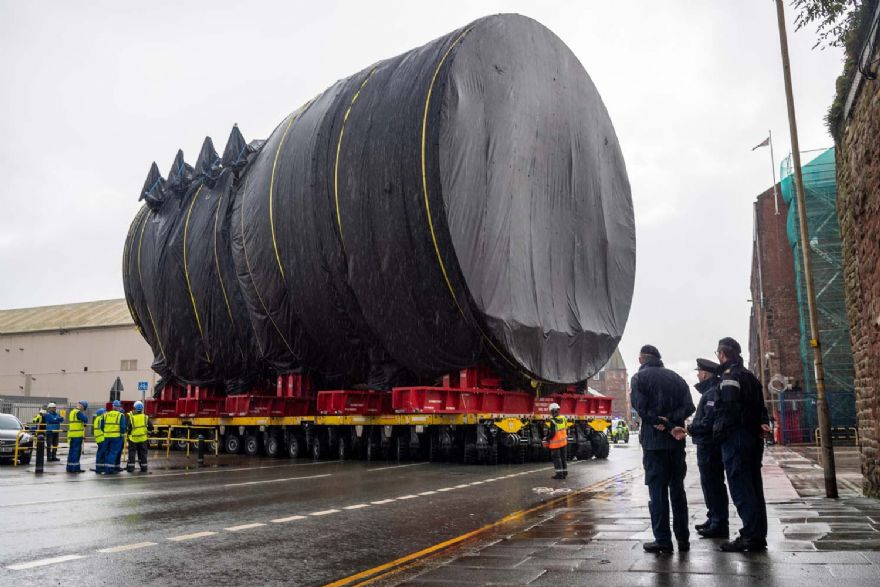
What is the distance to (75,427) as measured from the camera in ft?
57.7

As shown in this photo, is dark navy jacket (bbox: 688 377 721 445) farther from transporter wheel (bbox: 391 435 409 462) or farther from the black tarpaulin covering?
transporter wheel (bbox: 391 435 409 462)

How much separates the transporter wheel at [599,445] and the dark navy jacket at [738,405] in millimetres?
15632

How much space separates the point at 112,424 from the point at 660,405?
1320 centimetres

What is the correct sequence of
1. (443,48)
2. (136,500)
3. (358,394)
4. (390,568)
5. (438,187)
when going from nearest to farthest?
(390,568) → (136,500) → (438,187) → (443,48) → (358,394)

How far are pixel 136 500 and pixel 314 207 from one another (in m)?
9.78

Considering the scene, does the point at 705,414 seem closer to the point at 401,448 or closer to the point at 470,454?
the point at 470,454

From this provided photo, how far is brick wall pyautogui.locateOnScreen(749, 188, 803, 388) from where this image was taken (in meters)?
40.0

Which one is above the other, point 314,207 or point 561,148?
point 561,148

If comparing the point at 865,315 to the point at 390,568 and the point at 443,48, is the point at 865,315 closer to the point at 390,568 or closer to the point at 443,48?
the point at 390,568

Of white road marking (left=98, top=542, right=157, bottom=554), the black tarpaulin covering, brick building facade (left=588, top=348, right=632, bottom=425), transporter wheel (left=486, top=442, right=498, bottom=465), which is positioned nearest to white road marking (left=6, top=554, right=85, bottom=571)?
white road marking (left=98, top=542, right=157, bottom=554)

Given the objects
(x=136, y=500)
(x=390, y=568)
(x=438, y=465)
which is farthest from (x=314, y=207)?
(x=390, y=568)

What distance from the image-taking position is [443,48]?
17406mm

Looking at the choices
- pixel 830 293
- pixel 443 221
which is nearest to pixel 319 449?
pixel 443 221

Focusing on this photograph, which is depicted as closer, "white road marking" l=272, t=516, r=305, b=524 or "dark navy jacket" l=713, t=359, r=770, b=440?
"dark navy jacket" l=713, t=359, r=770, b=440
